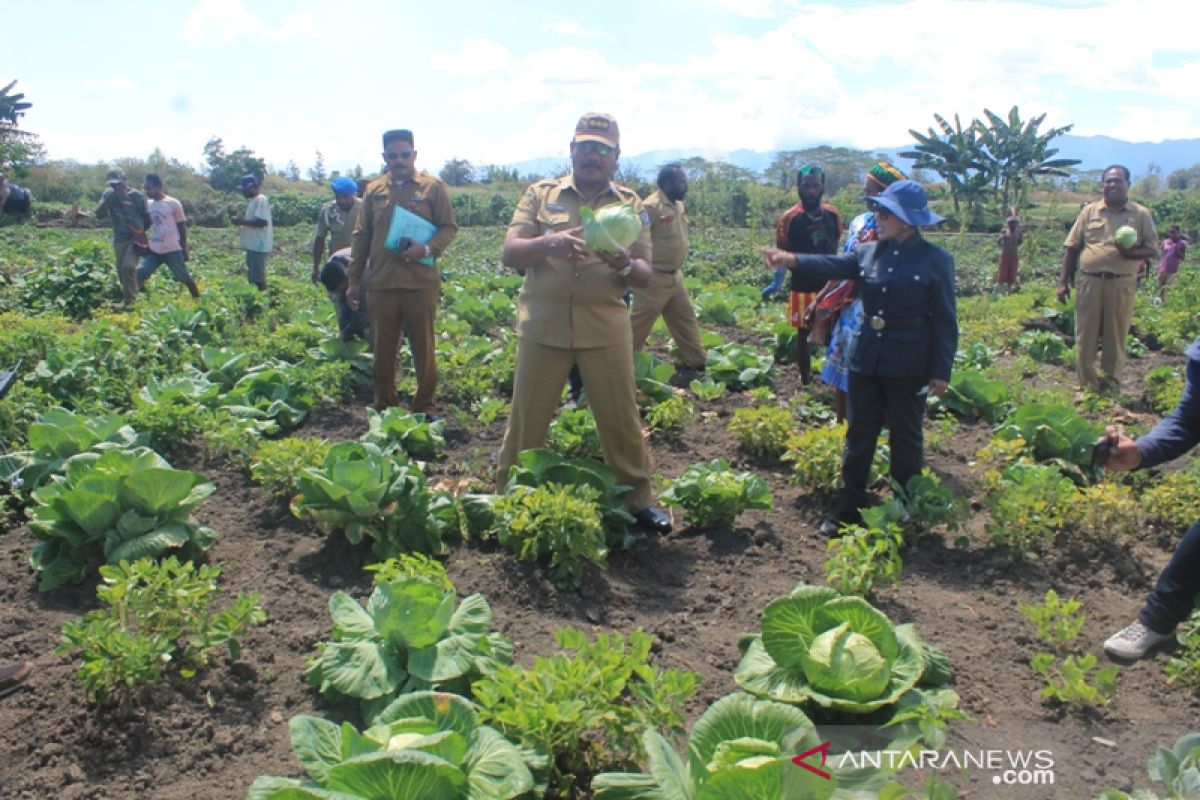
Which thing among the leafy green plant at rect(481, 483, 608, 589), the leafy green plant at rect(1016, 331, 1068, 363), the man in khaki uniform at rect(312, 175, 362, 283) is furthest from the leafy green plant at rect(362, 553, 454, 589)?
the leafy green plant at rect(1016, 331, 1068, 363)

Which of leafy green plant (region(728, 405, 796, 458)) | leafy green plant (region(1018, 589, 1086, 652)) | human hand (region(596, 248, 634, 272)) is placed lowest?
leafy green plant (region(1018, 589, 1086, 652))

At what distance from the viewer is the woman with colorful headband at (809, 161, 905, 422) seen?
538 cm

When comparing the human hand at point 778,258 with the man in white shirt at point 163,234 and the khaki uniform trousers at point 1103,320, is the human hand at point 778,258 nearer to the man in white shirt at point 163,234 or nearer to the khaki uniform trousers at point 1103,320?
the khaki uniform trousers at point 1103,320

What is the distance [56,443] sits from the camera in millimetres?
4719

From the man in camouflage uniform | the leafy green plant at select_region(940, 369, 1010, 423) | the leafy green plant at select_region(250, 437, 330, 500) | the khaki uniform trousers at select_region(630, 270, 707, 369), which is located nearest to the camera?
the leafy green plant at select_region(250, 437, 330, 500)

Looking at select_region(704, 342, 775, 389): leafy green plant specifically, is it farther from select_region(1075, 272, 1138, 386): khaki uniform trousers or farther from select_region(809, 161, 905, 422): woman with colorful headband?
select_region(1075, 272, 1138, 386): khaki uniform trousers

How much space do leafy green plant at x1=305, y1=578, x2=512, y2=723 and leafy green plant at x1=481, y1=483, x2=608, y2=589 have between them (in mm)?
749

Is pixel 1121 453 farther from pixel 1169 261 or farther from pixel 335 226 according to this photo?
pixel 1169 261

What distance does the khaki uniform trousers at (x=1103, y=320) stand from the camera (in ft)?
24.5

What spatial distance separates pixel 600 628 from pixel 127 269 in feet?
33.5

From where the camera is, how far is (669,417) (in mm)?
6344

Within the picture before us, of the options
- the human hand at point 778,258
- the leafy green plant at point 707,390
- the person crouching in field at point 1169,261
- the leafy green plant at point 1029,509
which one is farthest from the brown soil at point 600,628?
the person crouching in field at point 1169,261

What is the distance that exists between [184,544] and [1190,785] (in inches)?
154

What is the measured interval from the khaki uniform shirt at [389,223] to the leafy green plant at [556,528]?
260 cm
